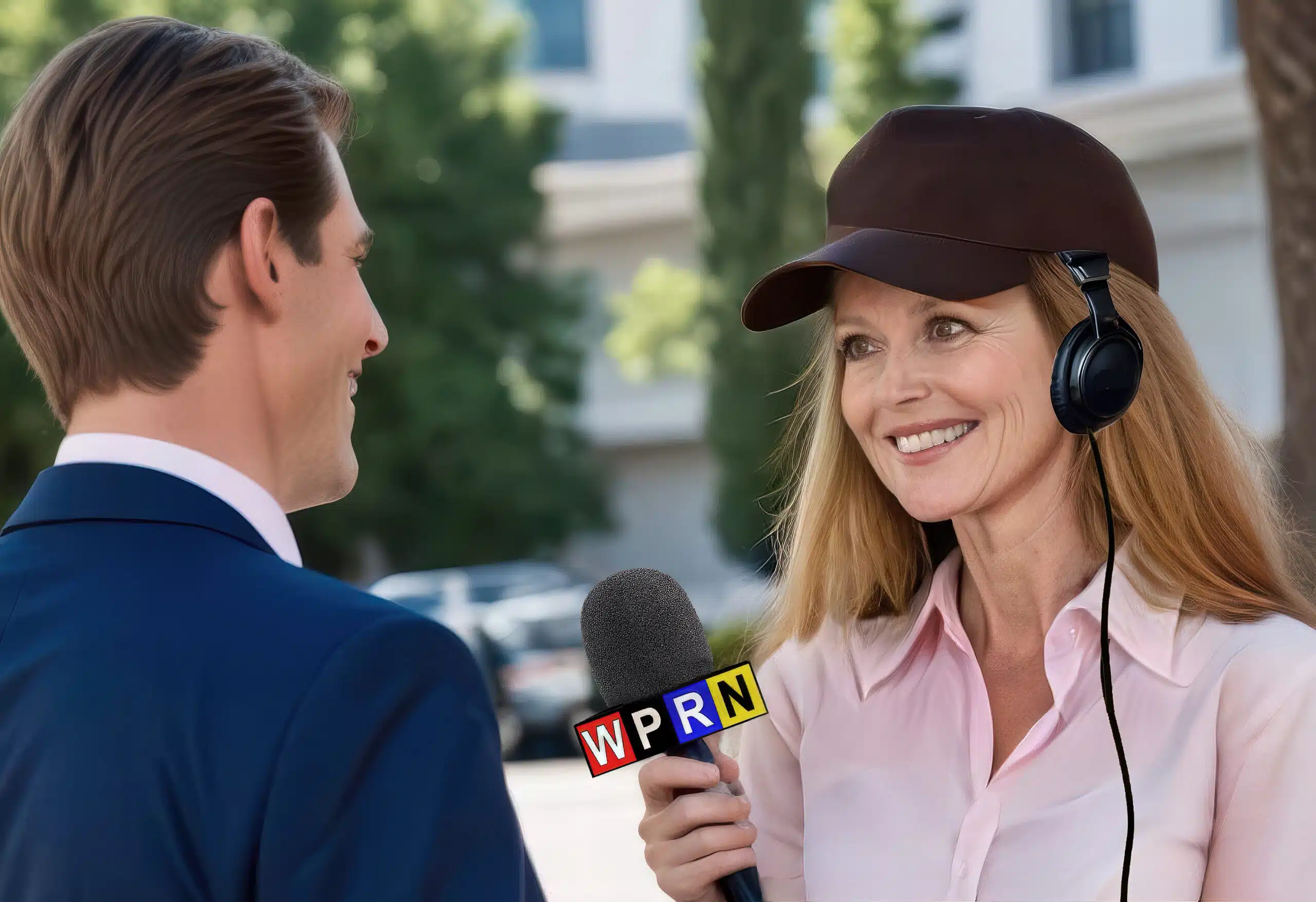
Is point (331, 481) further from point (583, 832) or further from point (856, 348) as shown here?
point (583, 832)

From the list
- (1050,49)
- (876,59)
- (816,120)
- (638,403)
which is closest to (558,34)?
(816,120)

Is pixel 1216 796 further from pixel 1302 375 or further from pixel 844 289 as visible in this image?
pixel 1302 375

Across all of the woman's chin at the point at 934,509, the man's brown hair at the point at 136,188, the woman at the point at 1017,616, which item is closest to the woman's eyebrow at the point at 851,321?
the woman at the point at 1017,616

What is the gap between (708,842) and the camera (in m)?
1.99

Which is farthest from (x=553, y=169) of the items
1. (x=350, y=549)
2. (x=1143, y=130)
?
(x=1143, y=130)

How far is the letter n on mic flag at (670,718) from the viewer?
1.87 metres

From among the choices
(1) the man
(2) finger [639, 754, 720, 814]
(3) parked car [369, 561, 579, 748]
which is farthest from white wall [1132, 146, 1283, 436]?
(1) the man

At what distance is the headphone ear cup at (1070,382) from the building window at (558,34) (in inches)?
1074

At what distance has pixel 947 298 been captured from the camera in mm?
2172

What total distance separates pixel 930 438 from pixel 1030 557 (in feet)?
0.84

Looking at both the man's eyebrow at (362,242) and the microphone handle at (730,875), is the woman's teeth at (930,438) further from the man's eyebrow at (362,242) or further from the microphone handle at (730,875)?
the man's eyebrow at (362,242)

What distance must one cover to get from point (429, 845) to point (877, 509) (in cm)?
154

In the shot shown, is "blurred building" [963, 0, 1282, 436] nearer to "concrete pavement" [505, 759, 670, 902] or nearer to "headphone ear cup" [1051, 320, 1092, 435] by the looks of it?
"concrete pavement" [505, 759, 670, 902]

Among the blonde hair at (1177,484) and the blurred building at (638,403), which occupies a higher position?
the blonde hair at (1177,484)
